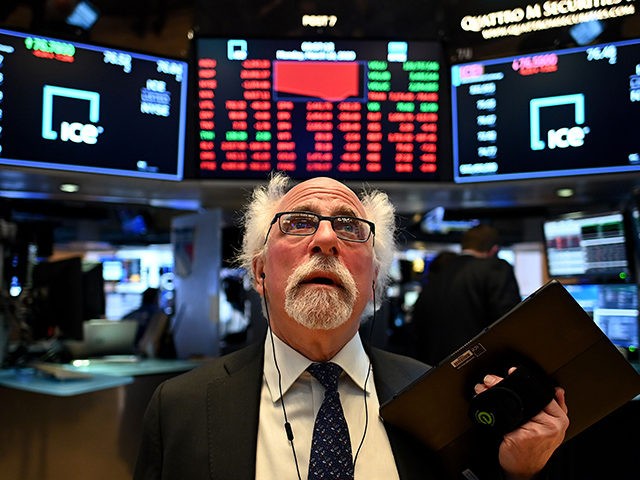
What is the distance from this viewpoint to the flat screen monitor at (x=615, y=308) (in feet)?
11.2

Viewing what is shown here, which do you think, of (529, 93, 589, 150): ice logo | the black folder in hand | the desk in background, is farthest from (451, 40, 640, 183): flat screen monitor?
the desk in background

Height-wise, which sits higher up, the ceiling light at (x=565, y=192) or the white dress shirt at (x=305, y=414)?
the ceiling light at (x=565, y=192)

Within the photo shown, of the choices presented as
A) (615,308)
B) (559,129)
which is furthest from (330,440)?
(615,308)

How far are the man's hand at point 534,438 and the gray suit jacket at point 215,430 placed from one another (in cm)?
20

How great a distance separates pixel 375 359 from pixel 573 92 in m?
2.08

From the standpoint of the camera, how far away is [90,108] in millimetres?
3010

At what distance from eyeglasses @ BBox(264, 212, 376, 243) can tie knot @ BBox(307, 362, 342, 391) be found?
286 millimetres

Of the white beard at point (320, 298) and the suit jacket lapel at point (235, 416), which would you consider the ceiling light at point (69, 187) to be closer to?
the suit jacket lapel at point (235, 416)

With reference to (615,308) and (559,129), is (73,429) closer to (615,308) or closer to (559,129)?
(559,129)

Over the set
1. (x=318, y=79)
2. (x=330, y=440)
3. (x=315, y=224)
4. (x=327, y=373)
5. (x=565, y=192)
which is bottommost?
(x=330, y=440)

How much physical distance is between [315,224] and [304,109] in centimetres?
185

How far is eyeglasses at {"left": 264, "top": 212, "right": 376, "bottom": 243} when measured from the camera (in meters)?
1.45

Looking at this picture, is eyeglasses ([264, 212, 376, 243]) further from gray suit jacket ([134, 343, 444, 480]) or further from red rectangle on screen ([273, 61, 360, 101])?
red rectangle on screen ([273, 61, 360, 101])

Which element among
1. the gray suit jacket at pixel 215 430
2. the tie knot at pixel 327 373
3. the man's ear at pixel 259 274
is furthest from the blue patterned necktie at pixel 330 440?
the man's ear at pixel 259 274
